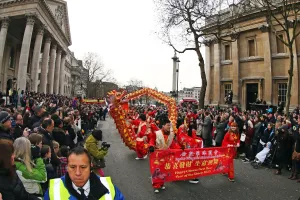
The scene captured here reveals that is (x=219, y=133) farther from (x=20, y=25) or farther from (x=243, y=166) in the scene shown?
(x=20, y=25)

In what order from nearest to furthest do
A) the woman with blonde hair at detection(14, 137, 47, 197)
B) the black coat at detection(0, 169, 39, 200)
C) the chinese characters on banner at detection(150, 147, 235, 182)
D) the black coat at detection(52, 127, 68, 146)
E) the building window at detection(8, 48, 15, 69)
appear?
1. the black coat at detection(0, 169, 39, 200)
2. the woman with blonde hair at detection(14, 137, 47, 197)
3. the black coat at detection(52, 127, 68, 146)
4. the chinese characters on banner at detection(150, 147, 235, 182)
5. the building window at detection(8, 48, 15, 69)

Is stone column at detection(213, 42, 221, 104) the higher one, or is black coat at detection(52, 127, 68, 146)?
stone column at detection(213, 42, 221, 104)

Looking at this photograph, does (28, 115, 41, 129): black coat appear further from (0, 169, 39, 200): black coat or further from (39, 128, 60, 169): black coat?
(0, 169, 39, 200): black coat

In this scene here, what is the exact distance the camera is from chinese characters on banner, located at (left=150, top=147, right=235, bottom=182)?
6961 millimetres

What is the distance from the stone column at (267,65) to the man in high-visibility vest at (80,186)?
26961 millimetres

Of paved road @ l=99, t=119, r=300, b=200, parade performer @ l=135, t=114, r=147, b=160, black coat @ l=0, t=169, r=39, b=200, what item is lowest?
paved road @ l=99, t=119, r=300, b=200

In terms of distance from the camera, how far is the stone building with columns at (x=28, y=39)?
3250cm

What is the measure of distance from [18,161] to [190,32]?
74.7 ft

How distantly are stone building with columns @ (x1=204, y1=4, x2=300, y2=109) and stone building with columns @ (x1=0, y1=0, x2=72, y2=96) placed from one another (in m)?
22.5

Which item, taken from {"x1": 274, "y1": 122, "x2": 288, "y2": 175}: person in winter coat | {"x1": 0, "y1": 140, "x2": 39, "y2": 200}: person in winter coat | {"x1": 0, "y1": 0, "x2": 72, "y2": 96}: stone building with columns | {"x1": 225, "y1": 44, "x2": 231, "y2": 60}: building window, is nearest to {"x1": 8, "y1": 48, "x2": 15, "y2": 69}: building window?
{"x1": 0, "y1": 0, "x2": 72, "y2": 96}: stone building with columns

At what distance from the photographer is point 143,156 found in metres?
11.3

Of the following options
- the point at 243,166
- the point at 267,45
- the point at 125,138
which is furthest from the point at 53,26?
the point at 243,166

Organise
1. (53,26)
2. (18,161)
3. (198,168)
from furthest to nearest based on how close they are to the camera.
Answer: (53,26) < (198,168) < (18,161)

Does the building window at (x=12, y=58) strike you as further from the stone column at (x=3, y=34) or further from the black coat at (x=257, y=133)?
the black coat at (x=257, y=133)
